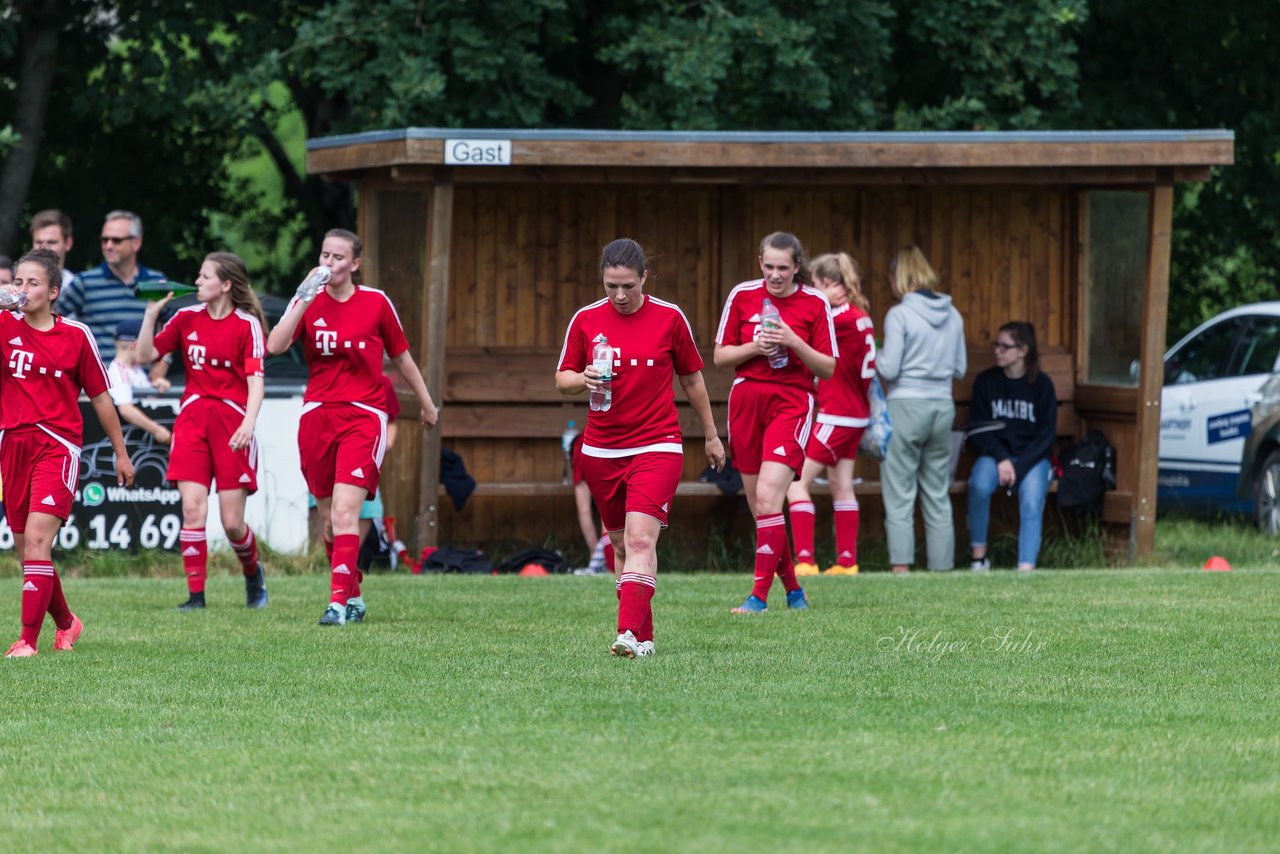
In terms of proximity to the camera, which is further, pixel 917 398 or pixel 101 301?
pixel 917 398

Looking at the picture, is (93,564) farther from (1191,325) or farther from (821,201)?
(1191,325)

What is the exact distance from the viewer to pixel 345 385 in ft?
33.3

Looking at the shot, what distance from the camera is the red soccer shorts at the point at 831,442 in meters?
13.1

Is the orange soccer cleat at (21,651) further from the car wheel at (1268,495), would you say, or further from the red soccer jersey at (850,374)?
the car wheel at (1268,495)

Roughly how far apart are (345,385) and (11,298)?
1.85m

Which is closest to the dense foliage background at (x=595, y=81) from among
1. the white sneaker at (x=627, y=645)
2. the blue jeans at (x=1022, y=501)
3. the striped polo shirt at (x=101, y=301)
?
the striped polo shirt at (x=101, y=301)

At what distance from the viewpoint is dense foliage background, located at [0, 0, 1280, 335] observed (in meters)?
18.2

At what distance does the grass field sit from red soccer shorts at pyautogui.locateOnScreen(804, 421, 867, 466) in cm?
247

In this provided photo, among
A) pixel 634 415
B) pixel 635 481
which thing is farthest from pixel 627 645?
pixel 634 415

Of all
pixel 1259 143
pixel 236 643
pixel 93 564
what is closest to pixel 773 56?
pixel 1259 143

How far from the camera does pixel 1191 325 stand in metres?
22.1

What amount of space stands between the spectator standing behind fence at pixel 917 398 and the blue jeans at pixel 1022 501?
1.05ft

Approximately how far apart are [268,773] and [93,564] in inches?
319

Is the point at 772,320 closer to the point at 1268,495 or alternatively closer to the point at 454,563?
the point at 454,563
